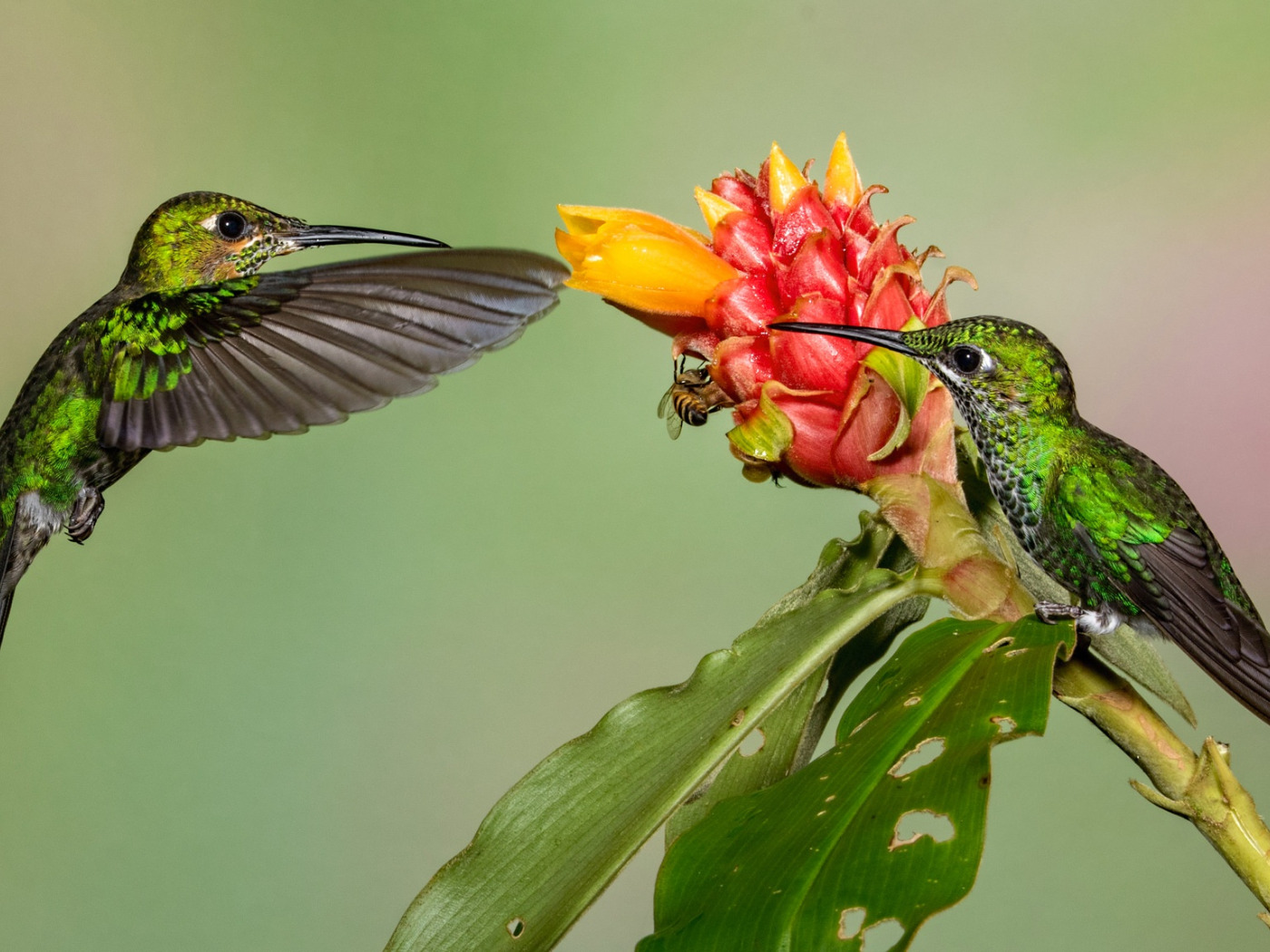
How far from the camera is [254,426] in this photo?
3.10 feet

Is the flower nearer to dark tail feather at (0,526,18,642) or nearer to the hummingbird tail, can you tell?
the hummingbird tail

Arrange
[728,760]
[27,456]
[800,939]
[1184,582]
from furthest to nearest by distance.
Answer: [27,456] → [728,760] → [1184,582] → [800,939]

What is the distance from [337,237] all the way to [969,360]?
1.99ft

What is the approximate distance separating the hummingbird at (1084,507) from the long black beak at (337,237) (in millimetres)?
451

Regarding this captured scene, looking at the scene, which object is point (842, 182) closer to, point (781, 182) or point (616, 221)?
point (781, 182)

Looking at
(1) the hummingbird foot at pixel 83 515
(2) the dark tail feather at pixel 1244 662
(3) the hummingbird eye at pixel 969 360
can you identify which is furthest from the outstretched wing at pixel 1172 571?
(1) the hummingbird foot at pixel 83 515

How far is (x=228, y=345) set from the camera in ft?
3.25

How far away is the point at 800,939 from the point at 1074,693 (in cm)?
22

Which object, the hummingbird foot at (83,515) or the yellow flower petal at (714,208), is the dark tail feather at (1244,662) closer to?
the yellow flower petal at (714,208)

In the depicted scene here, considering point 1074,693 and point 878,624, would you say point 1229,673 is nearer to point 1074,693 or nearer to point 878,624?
point 1074,693

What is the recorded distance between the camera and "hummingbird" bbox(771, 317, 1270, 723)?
2.43ft

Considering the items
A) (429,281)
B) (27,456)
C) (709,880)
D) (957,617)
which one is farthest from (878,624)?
(27,456)

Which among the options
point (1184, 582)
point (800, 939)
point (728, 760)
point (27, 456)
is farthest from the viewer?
point (27, 456)

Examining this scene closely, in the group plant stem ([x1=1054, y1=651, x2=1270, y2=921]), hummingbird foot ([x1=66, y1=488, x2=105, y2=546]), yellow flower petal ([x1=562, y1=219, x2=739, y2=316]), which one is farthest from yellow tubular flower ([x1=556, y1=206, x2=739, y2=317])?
hummingbird foot ([x1=66, y1=488, x2=105, y2=546])
